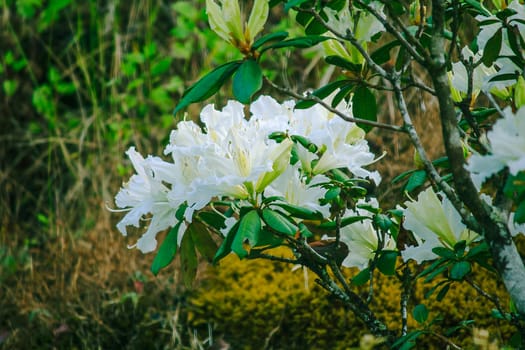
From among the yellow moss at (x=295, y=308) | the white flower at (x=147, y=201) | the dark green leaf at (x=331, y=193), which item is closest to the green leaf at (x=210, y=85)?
the white flower at (x=147, y=201)

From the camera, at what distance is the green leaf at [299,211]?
142 cm

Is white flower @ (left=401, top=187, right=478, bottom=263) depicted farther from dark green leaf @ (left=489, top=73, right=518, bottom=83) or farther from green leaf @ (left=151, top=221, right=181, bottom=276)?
green leaf @ (left=151, top=221, right=181, bottom=276)

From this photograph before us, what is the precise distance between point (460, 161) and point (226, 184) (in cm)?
41

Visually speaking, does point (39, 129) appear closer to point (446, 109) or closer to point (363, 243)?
point (363, 243)

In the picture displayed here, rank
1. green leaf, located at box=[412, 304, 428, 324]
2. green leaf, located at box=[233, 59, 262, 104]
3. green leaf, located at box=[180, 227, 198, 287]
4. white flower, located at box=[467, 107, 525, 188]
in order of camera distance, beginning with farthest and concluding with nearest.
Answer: green leaf, located at box=[412, 304, 428, 324]
green leaf, located at box=[180, 227, 198, 287]
green leaf, located at box=[233, 59, 262, 104]
white flower, located at box=[467, 107, 525, 188]

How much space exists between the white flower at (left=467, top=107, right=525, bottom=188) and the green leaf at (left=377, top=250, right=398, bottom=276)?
480mm

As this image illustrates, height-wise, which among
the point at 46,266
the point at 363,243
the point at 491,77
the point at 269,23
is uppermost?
the point at 269,23

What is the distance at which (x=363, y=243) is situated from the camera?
1.67 metres

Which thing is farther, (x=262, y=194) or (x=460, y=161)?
(x=262, y=194)

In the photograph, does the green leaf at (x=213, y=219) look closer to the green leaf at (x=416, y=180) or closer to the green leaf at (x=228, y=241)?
the green leaf at (x=228, y=241)

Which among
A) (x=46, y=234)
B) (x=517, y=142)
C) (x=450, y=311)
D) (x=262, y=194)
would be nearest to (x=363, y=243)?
(x=262, y=194)

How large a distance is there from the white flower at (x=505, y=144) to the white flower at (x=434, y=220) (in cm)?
33

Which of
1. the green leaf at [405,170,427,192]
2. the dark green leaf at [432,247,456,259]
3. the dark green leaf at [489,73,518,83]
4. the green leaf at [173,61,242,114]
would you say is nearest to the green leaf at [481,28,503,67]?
the dark green leaf at [489,73,518,83]

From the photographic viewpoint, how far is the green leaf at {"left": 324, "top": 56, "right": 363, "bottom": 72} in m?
1.51
